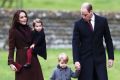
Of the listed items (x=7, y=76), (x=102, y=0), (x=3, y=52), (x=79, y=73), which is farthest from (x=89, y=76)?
(x=102, y=0)

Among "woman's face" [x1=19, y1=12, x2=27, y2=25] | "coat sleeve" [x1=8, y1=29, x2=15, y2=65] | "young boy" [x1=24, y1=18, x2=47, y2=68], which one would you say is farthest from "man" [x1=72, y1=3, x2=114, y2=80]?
"coat sleeve" [x1=8, y1=29, x2=15, y2=65]

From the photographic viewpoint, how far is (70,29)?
22.0 m

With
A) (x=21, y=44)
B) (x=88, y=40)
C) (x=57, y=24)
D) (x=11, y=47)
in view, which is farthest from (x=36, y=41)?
(x=57, y=24)

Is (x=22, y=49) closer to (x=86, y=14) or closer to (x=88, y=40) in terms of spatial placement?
(x=88, y=40)

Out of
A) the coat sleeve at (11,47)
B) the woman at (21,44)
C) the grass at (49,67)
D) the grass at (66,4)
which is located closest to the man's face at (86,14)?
the woman at (21,44)

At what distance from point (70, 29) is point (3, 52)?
2.41m

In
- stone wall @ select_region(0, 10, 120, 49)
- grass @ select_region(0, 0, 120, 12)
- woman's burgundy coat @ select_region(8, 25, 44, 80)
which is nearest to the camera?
woman's burgundy coat @ select_region(8, 25, 44, 80)

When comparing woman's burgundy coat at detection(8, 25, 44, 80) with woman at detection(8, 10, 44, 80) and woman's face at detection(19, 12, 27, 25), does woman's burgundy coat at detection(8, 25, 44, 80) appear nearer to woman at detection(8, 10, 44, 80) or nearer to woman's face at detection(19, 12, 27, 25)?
woman at detection(8, 10, 44, 80)

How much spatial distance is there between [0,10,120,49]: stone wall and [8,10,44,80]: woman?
907cm

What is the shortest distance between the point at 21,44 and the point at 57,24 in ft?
30.9

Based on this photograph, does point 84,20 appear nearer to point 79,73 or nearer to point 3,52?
point 79,73

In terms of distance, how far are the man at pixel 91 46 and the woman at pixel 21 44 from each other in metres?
0.82

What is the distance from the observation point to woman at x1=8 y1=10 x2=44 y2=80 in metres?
12.6

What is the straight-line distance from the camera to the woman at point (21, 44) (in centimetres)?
1257
